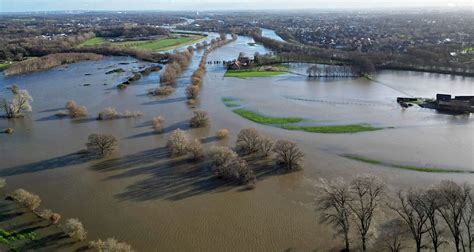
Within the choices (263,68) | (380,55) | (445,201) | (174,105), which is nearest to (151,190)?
(445,201)

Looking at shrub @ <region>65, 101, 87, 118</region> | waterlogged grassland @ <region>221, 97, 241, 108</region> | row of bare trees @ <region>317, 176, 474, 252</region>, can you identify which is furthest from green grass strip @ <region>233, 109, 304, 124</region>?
row of bare trees @ <region>317, 176, 474, 252</region>

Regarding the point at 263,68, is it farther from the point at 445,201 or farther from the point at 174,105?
the point at 445,201

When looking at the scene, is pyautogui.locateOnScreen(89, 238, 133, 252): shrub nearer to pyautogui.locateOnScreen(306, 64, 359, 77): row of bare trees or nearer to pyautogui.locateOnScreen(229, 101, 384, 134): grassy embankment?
pyautogui.locateOnScreen(229, 101, 384, 134): grassy embankment

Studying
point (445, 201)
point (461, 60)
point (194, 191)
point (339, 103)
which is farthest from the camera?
point (461, 60)

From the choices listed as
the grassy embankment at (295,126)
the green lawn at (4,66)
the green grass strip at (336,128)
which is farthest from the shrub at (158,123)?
the green lawn at (4,66)

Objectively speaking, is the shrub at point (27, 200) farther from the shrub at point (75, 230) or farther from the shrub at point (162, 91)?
the shrub at point (162, 91)
